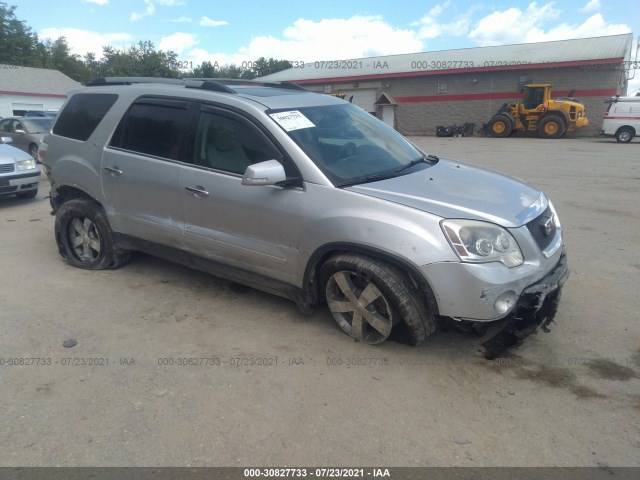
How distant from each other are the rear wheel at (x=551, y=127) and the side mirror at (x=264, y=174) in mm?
25136

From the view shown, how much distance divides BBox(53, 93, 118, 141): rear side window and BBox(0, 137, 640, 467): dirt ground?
1.50 m

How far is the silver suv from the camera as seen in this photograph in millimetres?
3137

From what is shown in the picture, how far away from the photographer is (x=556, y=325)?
3.89 metres

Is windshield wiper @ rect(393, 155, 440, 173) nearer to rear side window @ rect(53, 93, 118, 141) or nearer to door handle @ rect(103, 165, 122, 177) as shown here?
door handle @ rect(103, 165, 122, 177)

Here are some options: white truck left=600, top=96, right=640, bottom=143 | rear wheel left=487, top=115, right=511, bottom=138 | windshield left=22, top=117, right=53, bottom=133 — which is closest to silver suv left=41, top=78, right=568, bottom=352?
windshield left=22, top=117, right=53, bottom=133

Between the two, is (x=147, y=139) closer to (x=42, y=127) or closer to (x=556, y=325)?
(x=556, y=325)

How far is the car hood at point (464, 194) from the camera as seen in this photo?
10.5ft

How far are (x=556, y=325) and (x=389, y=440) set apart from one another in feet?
6.47

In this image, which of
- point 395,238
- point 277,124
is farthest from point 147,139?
point 395,238

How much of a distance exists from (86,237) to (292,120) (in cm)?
273

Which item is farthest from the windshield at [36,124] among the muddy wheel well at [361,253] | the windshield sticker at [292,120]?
the muddy wheel well at [361,253]

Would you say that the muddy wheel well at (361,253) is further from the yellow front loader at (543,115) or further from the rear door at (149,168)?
the yellow front loader at (543,115)

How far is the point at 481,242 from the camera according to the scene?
3094mm

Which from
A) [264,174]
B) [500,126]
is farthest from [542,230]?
[500,126]
